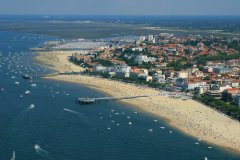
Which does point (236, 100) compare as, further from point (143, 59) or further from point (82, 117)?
point (143, 59)

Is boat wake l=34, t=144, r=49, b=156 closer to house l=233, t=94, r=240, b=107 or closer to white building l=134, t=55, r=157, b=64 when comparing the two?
house l=233, t=94, r=240, b=107

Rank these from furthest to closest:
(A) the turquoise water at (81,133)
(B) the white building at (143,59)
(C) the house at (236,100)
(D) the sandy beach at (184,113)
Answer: (B) the white building at (143,59) < (C) the house at (236,100) < (D) the sandy beach at (184,113) < (A) the turquoise water at (81,133)

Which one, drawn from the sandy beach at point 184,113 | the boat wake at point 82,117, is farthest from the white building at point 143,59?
the boat wake at point 82,117

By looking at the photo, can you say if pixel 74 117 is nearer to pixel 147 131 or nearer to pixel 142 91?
pixel 147 131

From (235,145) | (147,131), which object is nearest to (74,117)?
(147,131)

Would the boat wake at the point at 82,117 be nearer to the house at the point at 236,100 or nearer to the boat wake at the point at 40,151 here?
the boat wake at the point at 40,151

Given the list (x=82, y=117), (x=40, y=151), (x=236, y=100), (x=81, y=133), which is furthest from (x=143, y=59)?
(x=40, y=151)
